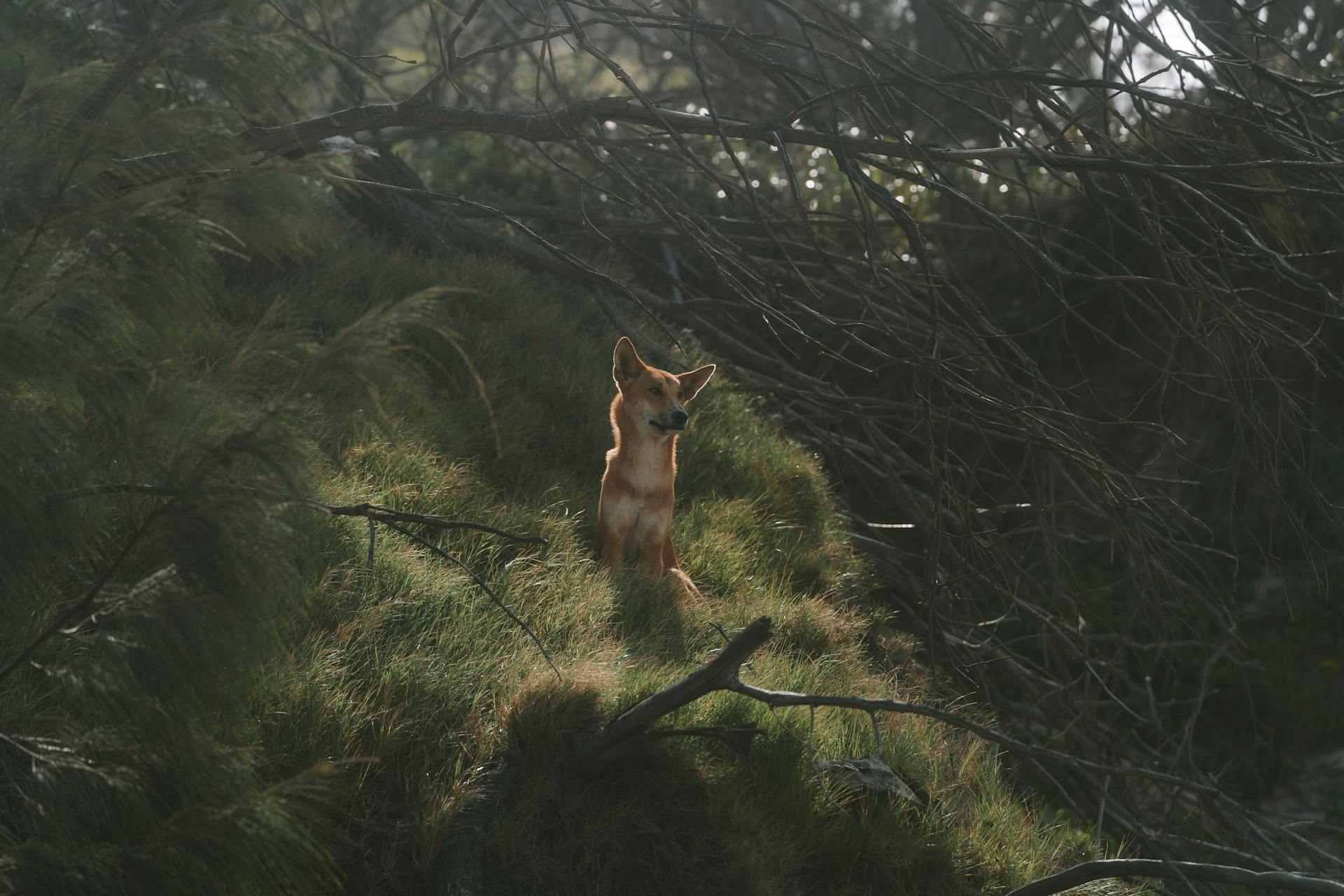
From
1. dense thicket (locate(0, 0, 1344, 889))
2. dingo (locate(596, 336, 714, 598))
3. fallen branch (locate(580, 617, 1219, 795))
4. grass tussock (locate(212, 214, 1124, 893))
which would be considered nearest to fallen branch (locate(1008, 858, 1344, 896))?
fallen branch (locate(580, 617, 1219, 795))

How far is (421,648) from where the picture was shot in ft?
13.9

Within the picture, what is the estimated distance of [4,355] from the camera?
2496 millimetres

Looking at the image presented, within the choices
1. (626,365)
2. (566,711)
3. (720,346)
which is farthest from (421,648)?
(720,346)

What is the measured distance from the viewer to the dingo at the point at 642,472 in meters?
5.71

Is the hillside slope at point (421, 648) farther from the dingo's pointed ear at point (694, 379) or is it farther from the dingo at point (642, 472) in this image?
the dingo's pointed ear at point (694, 379)

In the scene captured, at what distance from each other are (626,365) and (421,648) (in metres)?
2.26

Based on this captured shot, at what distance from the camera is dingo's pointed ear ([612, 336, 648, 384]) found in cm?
597

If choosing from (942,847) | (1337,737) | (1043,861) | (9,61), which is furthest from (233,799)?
(1337,737)

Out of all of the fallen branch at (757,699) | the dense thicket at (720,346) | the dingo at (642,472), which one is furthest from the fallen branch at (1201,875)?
the dingo at (642,472)

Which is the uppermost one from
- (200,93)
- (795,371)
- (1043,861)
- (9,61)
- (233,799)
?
(200,93)

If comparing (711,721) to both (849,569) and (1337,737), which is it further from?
(1337,737)

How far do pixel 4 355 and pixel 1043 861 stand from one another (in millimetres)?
4030

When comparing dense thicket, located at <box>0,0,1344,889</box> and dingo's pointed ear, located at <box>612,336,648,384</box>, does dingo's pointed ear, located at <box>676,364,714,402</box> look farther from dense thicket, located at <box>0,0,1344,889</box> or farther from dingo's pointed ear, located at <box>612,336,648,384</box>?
dense thicket, located at <box>0,0,1344,889</box>

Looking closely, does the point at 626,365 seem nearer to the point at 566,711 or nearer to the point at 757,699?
the point at 566,711
